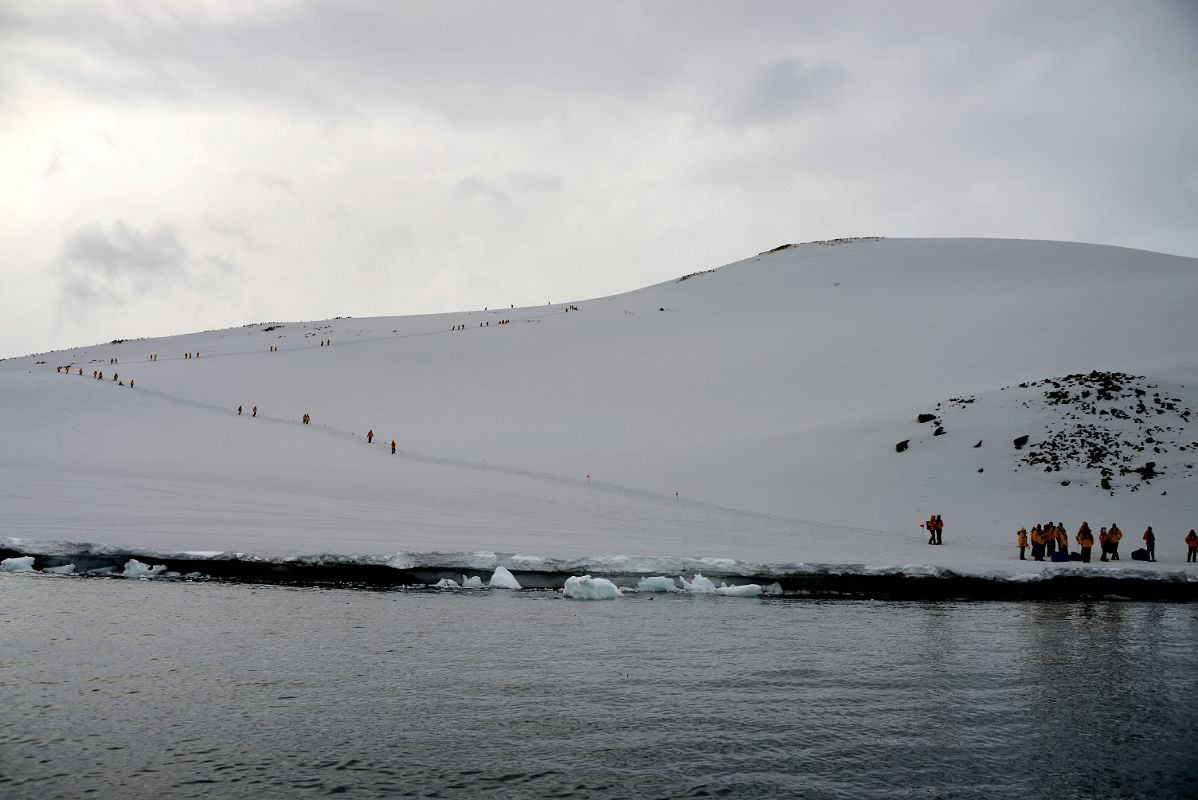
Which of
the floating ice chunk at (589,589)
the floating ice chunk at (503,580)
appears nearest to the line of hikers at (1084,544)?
the floating ice chunk at (589,589)

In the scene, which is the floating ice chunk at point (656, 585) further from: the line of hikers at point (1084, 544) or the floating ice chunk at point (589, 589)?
the line of hikers at point (1084, 544)

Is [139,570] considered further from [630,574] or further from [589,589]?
[630,574]

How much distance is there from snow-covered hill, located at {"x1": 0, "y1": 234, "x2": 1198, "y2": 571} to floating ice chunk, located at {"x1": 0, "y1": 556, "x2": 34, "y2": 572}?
1.28 meters

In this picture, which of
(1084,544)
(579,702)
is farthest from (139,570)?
(1084,544)

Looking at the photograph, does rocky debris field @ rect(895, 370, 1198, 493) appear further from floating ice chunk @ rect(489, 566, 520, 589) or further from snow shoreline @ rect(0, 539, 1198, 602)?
floating ice chunk @ rect(489, 566, 520, 589)

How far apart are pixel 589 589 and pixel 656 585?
196cm

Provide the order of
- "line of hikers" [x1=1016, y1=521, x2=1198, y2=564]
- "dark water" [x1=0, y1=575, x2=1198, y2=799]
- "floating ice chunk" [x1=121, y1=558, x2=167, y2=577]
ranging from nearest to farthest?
"dark water" [x1=0, y1=575, x2=1198, y2=799], "floating ice chunk" [x1=121, y1=558, x2=167, y2=577], "line of hikers" [x1=1016, y1=521, x2=1198, y2=564]

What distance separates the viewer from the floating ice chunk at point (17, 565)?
20.8 m

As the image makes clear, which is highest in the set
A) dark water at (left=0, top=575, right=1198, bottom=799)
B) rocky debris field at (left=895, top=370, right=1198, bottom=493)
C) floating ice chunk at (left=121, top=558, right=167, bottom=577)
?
rocky debris field at (left=895, top=370, right=1198, bottom=493)

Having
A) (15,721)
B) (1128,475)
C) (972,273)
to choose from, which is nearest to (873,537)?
(1128,475)

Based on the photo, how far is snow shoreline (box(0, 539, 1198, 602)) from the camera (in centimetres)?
2089

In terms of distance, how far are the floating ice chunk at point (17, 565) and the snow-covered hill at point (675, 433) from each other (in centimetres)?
128

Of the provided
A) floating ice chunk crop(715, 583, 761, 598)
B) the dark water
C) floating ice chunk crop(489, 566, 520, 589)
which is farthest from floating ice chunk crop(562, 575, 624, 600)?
floating ice chunk crop(715, 583, 761, 598)

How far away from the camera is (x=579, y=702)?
1134 cm
